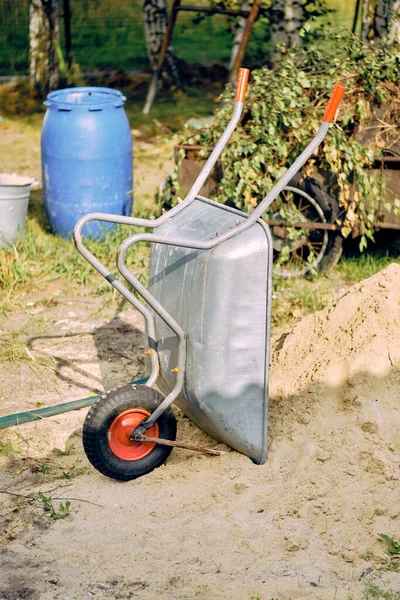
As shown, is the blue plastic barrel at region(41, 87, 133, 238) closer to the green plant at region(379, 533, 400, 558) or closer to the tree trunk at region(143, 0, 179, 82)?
the green plant at region(379, 533, 400, 558)

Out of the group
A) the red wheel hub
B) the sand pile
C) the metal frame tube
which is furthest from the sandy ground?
the metal frame tube

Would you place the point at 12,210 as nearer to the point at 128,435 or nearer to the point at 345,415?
the point at 128,435

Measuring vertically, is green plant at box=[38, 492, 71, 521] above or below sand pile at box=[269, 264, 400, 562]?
below

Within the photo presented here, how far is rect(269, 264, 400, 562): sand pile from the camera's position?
125 inches

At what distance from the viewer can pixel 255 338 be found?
331 centimetres

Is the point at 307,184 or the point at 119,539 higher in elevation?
the point at 307,184

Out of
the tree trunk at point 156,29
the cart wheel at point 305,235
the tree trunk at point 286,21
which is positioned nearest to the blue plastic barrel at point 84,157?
the cart wheel at point 305,235

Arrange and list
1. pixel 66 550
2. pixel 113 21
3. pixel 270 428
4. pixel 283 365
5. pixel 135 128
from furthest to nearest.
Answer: pixel 113 21, pixel 135 128, pixel 283 365, pixel 270 428, pixel 66 550

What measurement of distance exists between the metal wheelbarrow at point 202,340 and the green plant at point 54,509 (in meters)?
0.21

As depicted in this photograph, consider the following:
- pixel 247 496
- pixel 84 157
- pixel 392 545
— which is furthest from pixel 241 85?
pixel 84 157

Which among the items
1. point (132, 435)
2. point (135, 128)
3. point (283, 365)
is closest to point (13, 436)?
point (132, 435)

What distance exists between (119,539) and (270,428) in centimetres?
92

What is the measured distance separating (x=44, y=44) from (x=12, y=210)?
558 centimetres

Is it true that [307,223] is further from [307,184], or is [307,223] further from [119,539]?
[119,539]
